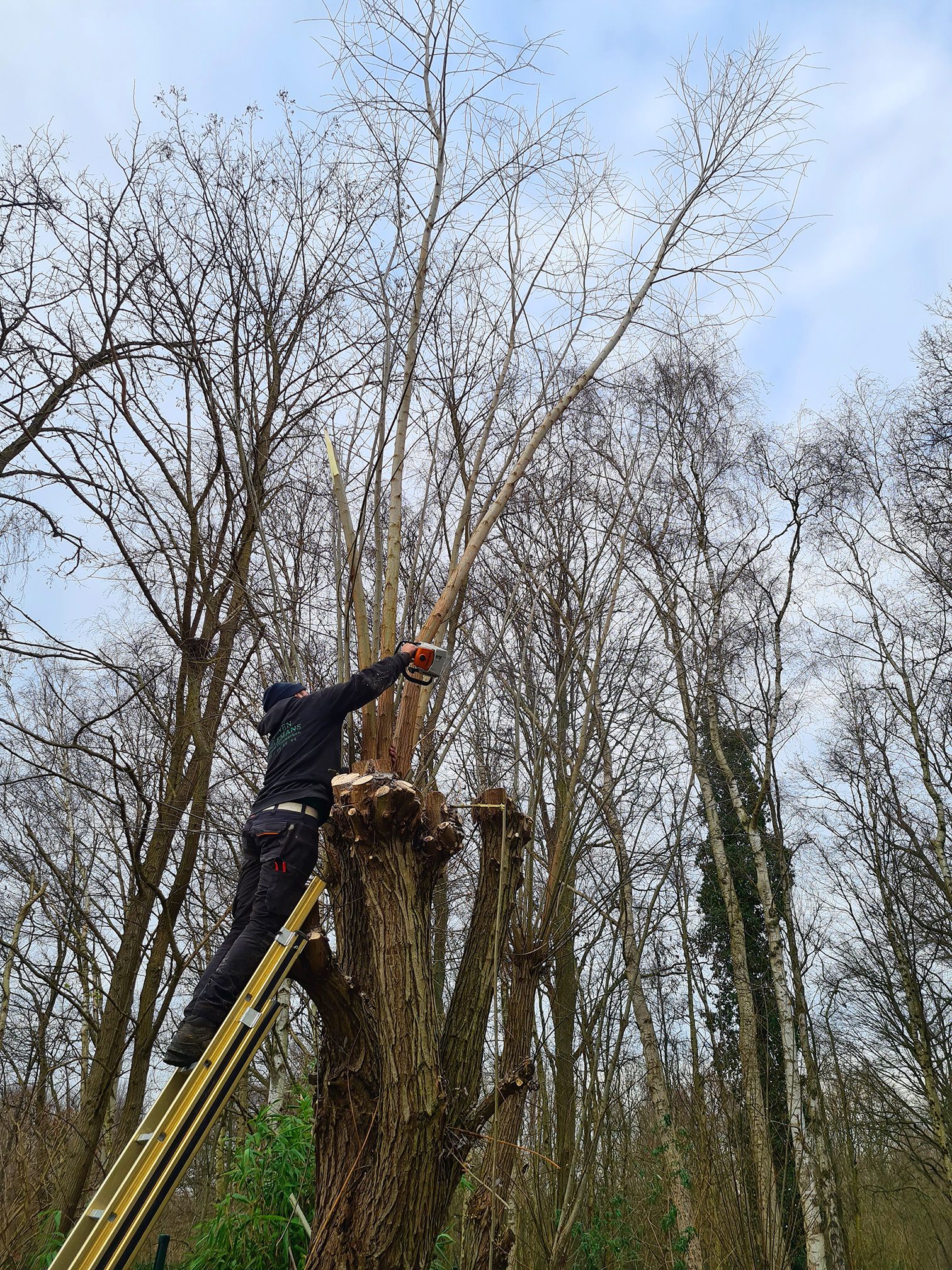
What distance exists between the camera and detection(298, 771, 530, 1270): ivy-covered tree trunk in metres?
3.18

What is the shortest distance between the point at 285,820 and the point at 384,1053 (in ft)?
3.19

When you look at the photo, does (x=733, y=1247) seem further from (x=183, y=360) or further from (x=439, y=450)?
(x=183, y=360)

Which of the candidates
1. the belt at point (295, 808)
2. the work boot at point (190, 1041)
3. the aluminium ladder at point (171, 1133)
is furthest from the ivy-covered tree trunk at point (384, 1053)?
the work boot at point (190, 1041)

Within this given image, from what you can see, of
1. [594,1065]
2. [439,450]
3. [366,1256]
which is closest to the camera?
[366,1256]

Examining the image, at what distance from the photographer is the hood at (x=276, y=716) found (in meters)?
4.07

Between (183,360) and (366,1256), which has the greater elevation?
(183,360)

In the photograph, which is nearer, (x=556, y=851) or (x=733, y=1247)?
(x=733, y=1247)

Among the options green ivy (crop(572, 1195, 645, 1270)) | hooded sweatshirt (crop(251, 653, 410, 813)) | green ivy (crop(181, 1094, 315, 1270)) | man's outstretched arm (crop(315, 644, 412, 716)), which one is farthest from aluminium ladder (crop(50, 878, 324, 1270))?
green ivy (crop(572, 1195, 645, 1270))

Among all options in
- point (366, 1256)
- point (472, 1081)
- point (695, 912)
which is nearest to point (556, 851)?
point (472, 1081)

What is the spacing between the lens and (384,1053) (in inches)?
130

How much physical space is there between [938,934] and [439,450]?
1167 centimetres

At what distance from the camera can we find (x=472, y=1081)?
12.6 ft

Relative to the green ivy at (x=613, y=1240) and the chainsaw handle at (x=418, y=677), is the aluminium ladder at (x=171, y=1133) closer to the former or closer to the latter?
the chainsaw handle at (x=418, y=677)

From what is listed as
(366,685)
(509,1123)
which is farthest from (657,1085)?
(366,685)
